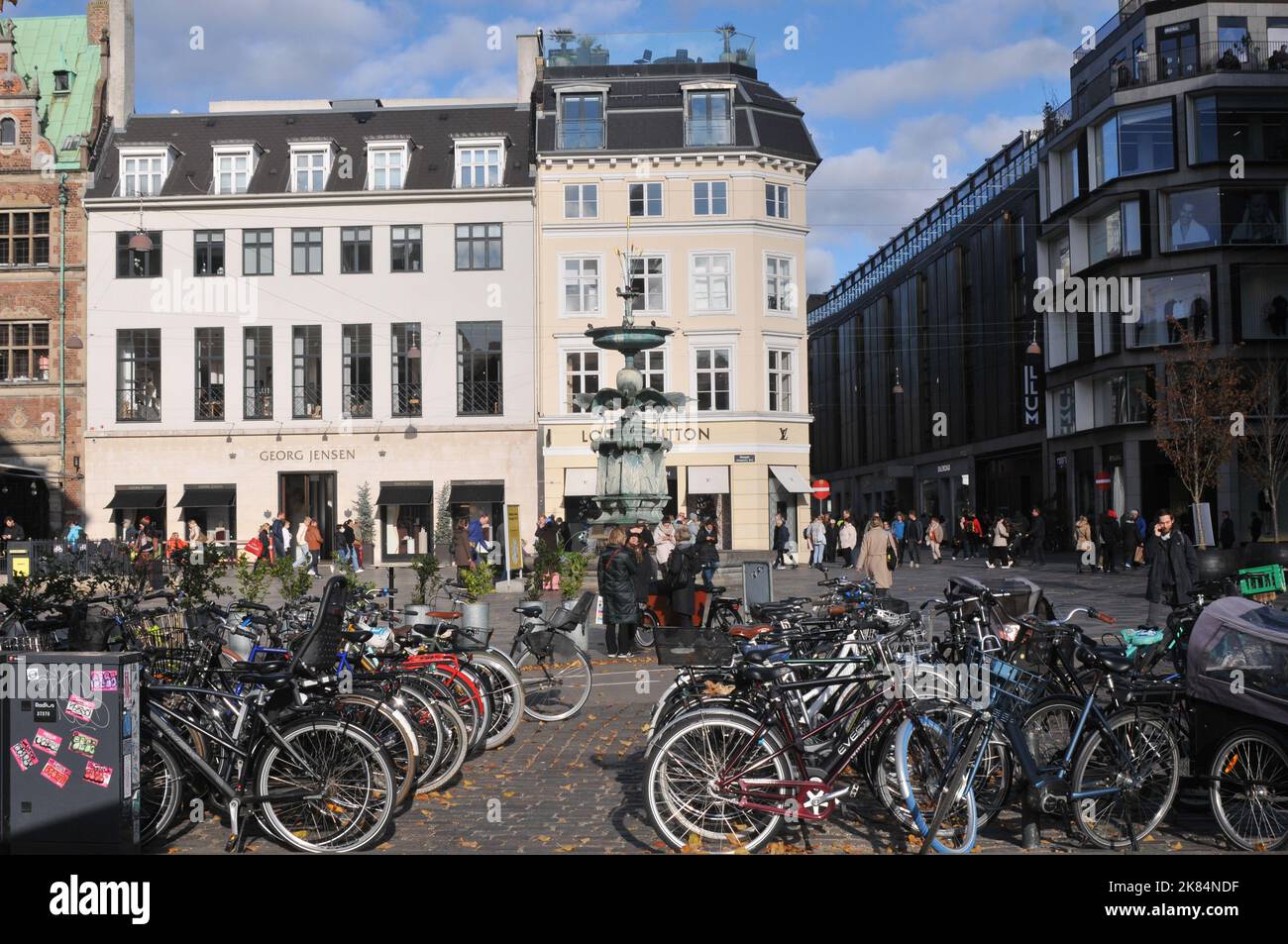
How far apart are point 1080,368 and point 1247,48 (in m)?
12.0

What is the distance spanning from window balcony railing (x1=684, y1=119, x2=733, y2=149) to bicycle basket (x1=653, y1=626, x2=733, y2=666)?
35.8m

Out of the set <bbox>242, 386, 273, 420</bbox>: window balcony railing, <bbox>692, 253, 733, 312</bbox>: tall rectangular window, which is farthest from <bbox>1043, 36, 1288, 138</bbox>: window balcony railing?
<bbox>242, 386, 273, 420</bbox>: window balcony railing

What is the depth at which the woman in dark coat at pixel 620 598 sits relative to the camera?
1622 centimetres

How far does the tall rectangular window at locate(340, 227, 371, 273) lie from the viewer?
44.3 meters

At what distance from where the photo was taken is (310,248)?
4441 cm

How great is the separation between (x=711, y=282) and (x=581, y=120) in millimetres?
7256

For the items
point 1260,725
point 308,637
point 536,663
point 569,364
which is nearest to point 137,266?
point 569,364

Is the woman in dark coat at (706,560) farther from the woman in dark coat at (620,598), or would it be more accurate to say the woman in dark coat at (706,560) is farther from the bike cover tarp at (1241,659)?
the bike cover tarp at (1241,659)

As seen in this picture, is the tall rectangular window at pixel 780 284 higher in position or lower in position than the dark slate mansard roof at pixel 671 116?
lower

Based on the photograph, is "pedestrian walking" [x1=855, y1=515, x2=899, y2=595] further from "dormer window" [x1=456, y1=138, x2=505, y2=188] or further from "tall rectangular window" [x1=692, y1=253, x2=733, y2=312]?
"dormer window" [x1=456, y1=138, x2=505, y2=188]

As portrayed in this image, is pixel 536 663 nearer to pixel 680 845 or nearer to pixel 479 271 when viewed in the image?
pixel 680 845

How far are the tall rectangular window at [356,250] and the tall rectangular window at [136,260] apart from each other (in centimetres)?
631

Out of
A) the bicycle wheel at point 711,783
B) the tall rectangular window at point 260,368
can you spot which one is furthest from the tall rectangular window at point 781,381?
the bicycle wheel at point 711,783

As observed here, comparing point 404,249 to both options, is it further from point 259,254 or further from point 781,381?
point 781,381
